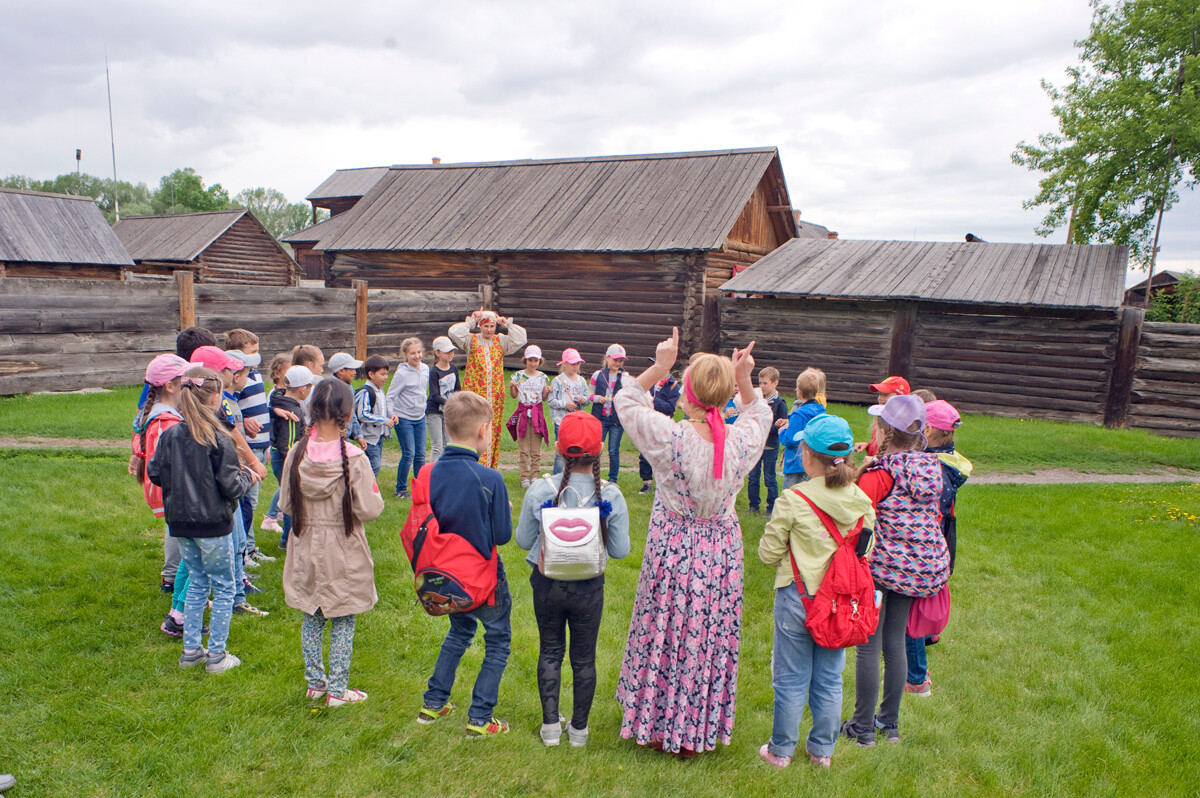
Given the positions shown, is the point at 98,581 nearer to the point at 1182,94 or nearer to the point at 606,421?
the point at 606,421

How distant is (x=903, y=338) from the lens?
15.1 metres

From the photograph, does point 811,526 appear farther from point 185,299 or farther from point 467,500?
point 185,299

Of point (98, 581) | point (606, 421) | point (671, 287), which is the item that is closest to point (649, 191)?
point (671, 287)

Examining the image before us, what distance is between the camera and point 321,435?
352 centimetres

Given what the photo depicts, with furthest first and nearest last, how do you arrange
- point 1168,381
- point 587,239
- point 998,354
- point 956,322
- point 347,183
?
1. point 347,183
2. point 587,239
3. point 956,322
4. point 998,354
5. point 1168,381

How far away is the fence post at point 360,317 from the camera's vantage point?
14.8 metres

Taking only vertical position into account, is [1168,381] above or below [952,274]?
below

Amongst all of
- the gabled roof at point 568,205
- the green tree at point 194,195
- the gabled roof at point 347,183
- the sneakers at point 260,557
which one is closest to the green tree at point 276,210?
the green tree at point 194,195

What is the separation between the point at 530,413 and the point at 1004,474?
7.12 metres

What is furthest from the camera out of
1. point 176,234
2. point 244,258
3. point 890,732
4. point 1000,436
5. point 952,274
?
point 244,258

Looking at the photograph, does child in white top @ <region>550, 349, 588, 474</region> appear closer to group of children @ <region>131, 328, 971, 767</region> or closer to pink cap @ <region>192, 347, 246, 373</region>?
pink cap @ <region>192, 347, 246, 373</region>

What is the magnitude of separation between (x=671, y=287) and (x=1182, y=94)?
1513 centimetres

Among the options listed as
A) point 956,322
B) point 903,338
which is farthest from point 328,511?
point 956,322

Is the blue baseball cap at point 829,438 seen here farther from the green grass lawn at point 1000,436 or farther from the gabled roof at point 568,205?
the gabled roof at point 568,205
